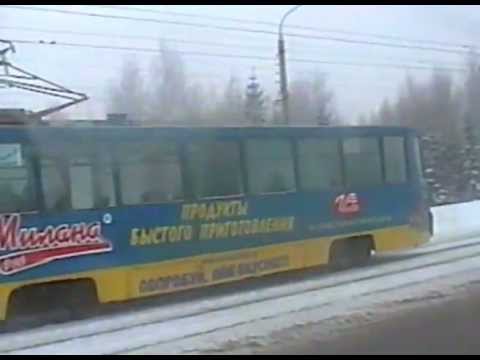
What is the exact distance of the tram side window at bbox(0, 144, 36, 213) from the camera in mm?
10836

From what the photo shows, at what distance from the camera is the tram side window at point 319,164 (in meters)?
14.3

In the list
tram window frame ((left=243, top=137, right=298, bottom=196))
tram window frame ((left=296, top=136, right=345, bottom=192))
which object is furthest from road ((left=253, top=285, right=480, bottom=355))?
tram window frame ((left=296, top=136, right=345, bottom=192))

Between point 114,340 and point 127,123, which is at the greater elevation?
point 127,123

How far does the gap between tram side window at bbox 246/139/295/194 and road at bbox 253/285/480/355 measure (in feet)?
14.5

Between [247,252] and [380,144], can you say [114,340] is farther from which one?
[380,144]

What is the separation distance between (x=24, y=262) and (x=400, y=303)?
461 centimetres

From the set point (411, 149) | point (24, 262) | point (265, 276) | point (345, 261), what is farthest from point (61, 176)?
point (411, 149)

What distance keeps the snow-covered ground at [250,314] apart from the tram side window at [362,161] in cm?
165

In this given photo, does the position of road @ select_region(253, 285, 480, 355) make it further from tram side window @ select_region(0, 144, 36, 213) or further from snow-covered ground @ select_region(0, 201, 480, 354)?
tram side window @ select_region(0, 144, 36, 213)

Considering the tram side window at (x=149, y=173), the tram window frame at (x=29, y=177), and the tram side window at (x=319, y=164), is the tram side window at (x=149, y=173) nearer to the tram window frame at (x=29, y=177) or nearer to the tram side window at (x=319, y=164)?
the tram window frame at (x=29, y=177)

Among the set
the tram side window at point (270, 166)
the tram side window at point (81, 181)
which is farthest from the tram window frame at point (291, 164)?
the tram side window at point (81, 181)

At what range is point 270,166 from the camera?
541 inches

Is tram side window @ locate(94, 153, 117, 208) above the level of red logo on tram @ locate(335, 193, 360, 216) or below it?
above

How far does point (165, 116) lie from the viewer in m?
25.0
